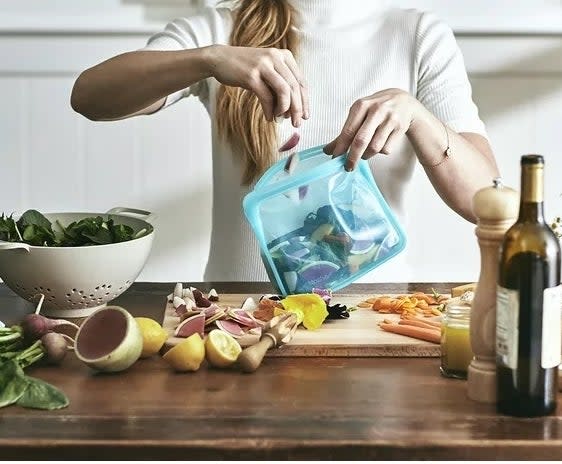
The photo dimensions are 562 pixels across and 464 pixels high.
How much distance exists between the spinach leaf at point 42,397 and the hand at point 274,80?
1.92 feet

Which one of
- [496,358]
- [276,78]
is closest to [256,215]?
[276,78]

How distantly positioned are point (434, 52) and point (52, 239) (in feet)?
3.16

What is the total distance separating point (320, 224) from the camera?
1.62m

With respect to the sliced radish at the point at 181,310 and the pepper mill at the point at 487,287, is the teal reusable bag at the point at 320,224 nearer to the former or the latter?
the sliced radish at the point at 181,310

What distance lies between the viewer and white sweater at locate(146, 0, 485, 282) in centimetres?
216

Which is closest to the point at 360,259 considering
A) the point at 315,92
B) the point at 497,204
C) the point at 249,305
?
the point at 249,305

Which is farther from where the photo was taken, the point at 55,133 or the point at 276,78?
the point at 55,133

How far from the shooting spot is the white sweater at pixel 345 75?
2.16 meters

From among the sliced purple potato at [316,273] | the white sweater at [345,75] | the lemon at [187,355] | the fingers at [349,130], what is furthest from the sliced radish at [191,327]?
the white sweater at [345,75]

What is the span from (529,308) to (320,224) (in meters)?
0.54

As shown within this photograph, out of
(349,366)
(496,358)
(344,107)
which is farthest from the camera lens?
(344,107)

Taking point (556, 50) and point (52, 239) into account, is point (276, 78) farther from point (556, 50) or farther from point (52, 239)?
point (556, 50)

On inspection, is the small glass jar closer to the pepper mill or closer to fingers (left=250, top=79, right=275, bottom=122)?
the pepper mill

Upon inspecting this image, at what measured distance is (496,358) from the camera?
3.87 ft
